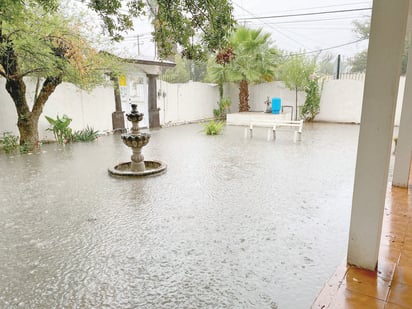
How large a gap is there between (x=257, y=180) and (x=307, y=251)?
2.25 m

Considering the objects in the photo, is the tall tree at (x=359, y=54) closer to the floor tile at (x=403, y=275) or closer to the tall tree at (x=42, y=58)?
the tall tree at (x=42, y=58)

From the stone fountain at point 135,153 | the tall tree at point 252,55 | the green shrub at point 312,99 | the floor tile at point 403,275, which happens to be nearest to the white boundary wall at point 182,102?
the green shrub at point 312,99

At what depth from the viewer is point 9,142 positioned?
7.12 metres

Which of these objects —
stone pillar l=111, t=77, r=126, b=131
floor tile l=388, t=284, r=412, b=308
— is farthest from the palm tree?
floor tile l=388, t=284, r=412, b=308

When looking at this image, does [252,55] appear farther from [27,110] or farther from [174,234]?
[174,234]

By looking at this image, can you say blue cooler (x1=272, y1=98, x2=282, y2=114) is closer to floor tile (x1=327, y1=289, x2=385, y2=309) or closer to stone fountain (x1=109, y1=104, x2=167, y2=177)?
stone fountain (x1=109, y1=104, x2=167, y2=177)

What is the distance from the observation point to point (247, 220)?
335cm

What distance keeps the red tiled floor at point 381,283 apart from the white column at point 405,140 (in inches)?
57.5

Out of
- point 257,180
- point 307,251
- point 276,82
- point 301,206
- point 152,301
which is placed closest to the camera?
point 152,301

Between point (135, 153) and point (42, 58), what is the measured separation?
9.28 ft

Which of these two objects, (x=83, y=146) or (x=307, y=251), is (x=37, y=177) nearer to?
(x=83, y=146)

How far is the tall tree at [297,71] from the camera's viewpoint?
1255cm

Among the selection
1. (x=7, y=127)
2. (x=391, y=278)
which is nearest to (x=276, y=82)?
(x=7, y=127)

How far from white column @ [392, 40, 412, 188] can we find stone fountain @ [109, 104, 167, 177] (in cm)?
367
